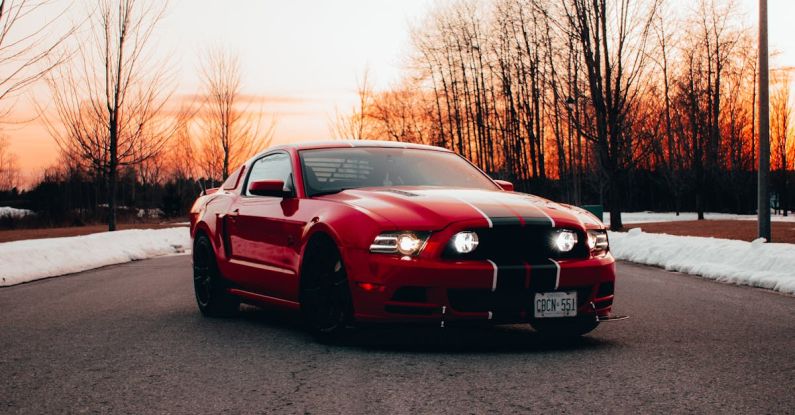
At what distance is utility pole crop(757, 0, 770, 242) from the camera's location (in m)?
16.7

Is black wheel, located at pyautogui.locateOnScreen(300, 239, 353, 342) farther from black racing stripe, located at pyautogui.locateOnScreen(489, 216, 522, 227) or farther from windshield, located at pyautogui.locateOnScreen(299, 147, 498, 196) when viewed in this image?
black racing stripe, located at pyautogui.locateOnScreen(489, 216, 522, 227)

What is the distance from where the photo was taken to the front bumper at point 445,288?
18.9ft

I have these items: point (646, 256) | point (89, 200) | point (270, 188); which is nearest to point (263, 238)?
point (270, 188)

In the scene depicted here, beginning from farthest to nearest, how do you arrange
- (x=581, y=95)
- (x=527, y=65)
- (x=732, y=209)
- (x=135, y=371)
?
1. (x=732, y=209)
2. (x=527, y=65)
3. (x=581, y=95)
4. (x=135, y=371)

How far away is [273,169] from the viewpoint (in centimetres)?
Result: 808

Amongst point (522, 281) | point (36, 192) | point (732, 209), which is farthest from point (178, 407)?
point (36, 192)

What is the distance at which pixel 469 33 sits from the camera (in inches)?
1941

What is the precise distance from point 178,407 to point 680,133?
181 ft

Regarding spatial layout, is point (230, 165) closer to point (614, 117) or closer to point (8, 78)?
point (614, 117)

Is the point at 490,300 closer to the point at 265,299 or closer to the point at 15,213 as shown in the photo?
the point at 265,299

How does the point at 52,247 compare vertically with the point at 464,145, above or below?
below

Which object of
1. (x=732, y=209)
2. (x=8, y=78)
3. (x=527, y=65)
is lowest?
(x=732, y=209)

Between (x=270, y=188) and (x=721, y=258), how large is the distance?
960 centimetres

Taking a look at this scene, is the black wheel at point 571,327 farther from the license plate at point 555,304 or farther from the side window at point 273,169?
the side window at point 273,169
